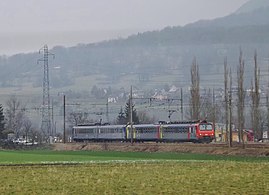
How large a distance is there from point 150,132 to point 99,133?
459 inches

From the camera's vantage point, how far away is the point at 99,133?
329 ft

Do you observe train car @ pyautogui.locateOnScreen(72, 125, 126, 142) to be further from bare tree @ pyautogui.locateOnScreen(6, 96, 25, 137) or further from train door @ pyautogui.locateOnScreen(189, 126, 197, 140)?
bare tree @ pyautogui.locateOnScreen(6, 96, 25, 137)

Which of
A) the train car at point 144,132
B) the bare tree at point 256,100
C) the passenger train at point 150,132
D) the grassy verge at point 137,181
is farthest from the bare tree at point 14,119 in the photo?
the grassy verge at point 137,181

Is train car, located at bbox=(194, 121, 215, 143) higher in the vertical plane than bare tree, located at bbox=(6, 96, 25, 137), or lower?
lower

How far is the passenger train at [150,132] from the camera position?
276 ft

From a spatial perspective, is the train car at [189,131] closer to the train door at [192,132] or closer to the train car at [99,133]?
the train door at [192,132]

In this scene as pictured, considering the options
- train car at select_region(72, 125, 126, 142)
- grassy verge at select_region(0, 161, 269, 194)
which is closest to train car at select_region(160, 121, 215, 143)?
train car at select_region(72, 125, 126, 142)

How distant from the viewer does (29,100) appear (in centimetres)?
18575

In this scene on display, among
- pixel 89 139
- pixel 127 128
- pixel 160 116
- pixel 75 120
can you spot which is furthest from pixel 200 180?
pixel 160 116

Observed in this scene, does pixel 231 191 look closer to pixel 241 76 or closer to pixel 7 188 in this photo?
pixel 7 188

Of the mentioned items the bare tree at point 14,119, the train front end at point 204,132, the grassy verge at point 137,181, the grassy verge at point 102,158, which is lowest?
the grassy verge at point 137,181

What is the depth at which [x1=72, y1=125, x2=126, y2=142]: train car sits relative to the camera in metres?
96.6

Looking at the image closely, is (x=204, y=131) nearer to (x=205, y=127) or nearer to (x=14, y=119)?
(x=205, y=127)

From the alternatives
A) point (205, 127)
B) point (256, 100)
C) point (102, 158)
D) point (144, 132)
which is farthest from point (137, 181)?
point (144, 132)
